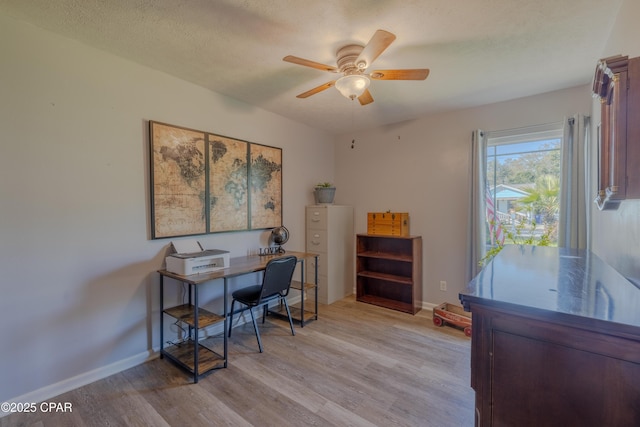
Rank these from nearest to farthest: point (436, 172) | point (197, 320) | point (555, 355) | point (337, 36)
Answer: point (555, 355) < point (337, 36) < point (197, 320) < point (436, 172)

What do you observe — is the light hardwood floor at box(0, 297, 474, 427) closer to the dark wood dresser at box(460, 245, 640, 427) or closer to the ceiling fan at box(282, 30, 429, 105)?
the dark wood dresser at box(460, 245, 640, 427)

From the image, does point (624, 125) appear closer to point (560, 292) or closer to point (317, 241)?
point (560, 292)

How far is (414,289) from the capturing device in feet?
11.2

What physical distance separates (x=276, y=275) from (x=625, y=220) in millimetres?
2351

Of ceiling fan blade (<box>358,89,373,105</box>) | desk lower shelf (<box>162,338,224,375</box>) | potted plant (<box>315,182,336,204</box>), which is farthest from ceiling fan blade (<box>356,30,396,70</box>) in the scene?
desk lower shelf (<box>162,338,224,375</box>)

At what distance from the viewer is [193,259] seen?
7.39ft

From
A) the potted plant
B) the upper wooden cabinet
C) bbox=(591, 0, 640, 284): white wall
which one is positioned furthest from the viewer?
the potted plant

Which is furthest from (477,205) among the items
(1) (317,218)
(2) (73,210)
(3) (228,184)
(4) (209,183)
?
(2) (73,210)

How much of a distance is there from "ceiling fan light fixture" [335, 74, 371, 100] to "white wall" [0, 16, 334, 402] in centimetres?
150

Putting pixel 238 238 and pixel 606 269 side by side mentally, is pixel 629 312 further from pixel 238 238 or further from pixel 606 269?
pixel 238 238

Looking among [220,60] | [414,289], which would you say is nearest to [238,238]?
[220,60]

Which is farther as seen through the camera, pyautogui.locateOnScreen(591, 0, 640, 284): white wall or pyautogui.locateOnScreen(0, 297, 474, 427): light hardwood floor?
pyautogui.locateOnScreen(0, 297, 474, 427): light hardwood floor

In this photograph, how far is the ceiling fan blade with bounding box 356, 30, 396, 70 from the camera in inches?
60.5

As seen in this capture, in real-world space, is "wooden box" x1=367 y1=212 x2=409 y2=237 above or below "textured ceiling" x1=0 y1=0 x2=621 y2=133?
below
